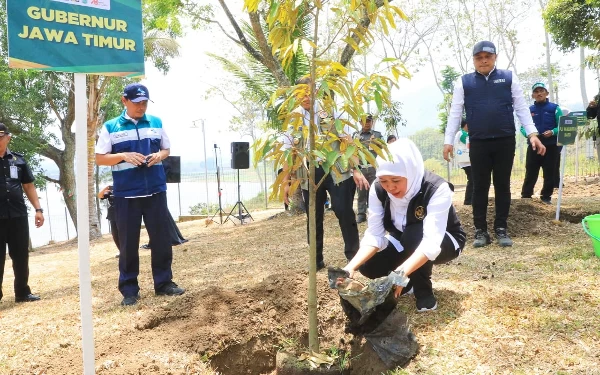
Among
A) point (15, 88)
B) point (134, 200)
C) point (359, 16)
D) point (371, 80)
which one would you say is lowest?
point (134, 200)

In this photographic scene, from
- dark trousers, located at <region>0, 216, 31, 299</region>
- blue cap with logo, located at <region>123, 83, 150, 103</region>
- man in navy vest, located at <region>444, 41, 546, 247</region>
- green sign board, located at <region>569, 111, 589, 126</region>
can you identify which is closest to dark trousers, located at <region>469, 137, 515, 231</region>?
man in navy vest, located at <region>444, 41, 546, 247</region>

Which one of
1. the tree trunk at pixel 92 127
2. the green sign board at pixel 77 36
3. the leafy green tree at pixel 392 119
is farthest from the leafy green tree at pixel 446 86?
the green sign board at pixel 77 36

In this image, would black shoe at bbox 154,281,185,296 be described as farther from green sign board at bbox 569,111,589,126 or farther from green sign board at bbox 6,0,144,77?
green sign board at bbox 569,111,589,126

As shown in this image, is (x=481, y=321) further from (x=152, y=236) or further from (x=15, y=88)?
(x=15, y=88)

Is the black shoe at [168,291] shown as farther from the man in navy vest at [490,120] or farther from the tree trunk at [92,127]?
the tree trunk at [92,127]

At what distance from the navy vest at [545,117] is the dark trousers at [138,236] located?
506 centimetres

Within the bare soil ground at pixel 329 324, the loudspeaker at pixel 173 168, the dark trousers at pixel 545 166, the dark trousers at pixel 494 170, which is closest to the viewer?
the bare soil ground at pixel 329 324

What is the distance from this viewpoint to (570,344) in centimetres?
226

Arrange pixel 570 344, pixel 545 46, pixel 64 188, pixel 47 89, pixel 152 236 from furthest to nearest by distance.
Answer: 1. pixel 545 46
2. pixel 64 188
3. pixel 47 89
4. pixel 152 236
5. pixel 570 344

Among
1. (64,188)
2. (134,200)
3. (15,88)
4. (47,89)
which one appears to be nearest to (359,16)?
(134,200)

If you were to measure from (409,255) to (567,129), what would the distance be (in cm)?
334

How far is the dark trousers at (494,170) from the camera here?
404 cm

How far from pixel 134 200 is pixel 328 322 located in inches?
69.2

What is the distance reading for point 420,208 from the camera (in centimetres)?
267
